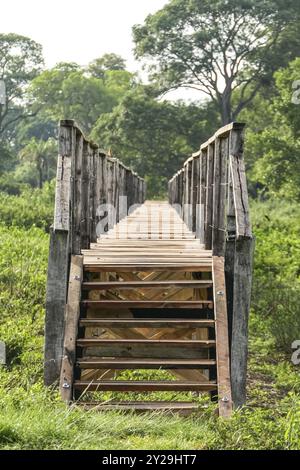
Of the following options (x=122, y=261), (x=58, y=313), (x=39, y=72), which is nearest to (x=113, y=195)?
(x=122, y=261)

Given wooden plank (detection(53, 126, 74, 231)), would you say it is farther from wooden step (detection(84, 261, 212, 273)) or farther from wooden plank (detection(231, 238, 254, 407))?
wooden plank (detection(231, 238, 254, 407))

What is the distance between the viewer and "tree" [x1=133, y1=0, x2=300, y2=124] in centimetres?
4231

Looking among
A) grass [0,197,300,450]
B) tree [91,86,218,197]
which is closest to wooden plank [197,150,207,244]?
grass [0,197,300,450]

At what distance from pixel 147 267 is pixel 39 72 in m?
59.3

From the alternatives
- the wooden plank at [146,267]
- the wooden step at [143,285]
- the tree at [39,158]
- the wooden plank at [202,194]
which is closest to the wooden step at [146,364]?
the wooden step at [143,285]

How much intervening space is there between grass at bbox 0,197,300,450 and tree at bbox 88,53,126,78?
206 ft

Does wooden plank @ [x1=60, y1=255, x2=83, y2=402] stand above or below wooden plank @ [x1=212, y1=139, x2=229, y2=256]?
below

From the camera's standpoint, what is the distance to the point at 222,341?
686 centimetres

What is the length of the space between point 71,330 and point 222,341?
1.36 metres

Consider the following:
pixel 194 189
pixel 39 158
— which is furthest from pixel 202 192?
pixel 39 158

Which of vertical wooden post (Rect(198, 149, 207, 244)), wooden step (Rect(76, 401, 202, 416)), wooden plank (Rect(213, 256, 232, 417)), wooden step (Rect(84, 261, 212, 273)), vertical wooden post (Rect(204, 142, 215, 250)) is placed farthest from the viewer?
vertical wooden post (Rect(198, 149, 207, 244))

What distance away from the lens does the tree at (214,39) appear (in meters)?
42.3

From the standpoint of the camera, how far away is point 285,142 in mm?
27625
